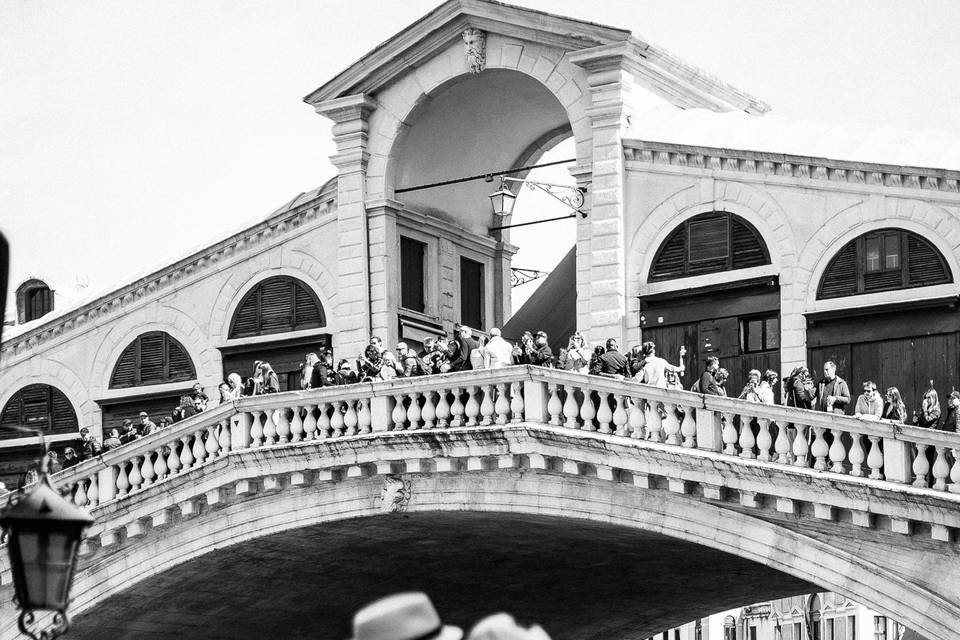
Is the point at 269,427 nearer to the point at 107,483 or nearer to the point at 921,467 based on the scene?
the point at 107,483

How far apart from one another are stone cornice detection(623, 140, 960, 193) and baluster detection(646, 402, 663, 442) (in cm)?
523

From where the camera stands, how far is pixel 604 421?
85.3 ft

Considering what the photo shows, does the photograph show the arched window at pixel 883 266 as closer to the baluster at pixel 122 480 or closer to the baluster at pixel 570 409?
the baluster at pixel 570 409

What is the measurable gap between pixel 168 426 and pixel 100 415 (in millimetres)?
6557

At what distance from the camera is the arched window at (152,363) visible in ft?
116

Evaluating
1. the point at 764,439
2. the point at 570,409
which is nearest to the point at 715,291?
the point at 570,409

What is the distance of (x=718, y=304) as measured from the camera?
2958 cm

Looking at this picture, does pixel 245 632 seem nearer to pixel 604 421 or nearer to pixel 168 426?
pixel 168 426

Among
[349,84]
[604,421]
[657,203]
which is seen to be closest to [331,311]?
[349,84]

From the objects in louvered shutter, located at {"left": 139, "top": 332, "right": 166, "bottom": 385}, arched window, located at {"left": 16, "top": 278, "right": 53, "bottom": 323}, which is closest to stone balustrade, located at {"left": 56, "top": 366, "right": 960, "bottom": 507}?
louvered shutter, located at {"left": 139, "top": 332, "right": 166, "bottom": 385}

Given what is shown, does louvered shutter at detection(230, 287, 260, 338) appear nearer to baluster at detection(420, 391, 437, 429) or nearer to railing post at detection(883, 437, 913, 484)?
baluster at detection(420, 391, 437, 429)

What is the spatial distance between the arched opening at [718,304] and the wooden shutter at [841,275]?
0.78m

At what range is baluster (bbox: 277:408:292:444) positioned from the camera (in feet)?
94.9

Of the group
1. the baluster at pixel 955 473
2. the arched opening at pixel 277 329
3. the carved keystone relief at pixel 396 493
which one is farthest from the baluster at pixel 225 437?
the baluster at pixel 955 473
